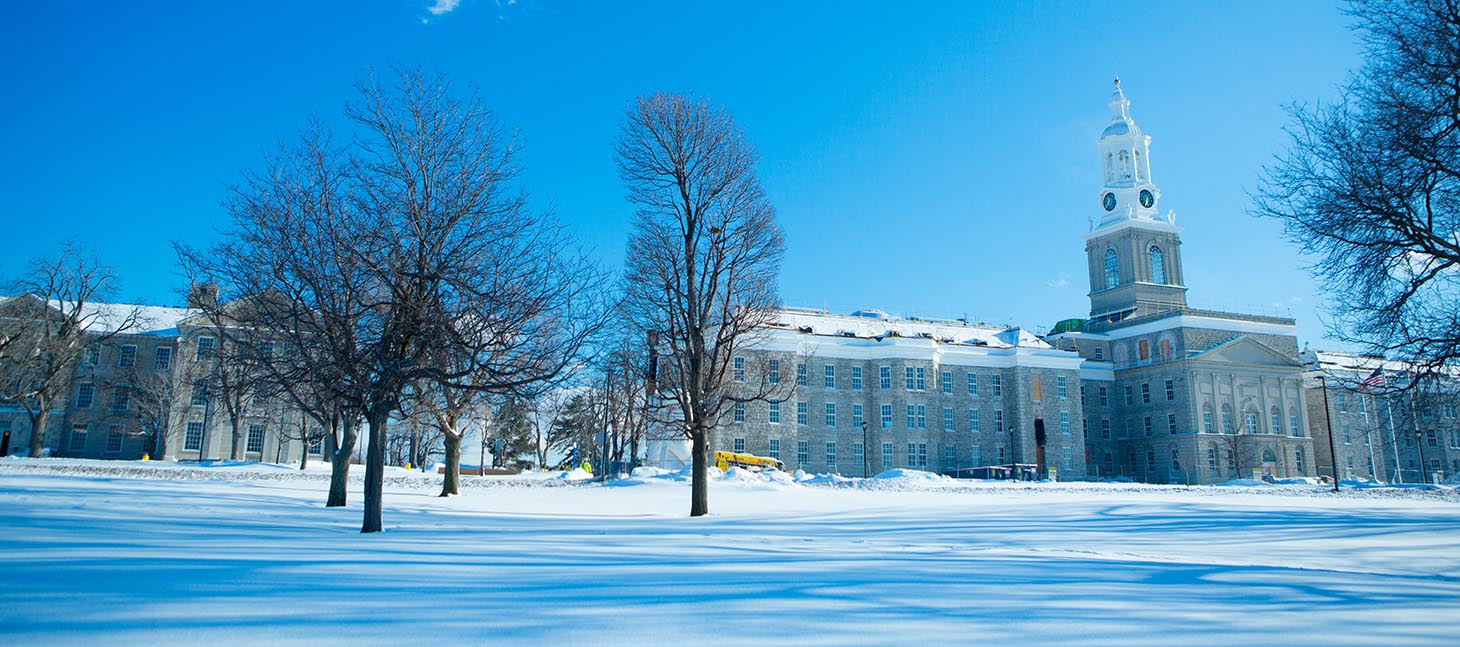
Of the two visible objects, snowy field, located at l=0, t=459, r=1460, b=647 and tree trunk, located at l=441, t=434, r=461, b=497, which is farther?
tree trunk, located at l=441, t=434, r=461, b=497

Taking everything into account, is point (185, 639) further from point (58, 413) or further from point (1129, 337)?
point (1129, 337)

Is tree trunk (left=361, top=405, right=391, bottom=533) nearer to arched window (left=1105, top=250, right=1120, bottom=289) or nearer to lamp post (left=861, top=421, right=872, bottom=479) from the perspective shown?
lamp post (left=861, top=421, right=872, bottom=479)

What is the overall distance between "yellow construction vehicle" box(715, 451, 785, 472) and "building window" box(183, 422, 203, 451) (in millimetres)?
32954

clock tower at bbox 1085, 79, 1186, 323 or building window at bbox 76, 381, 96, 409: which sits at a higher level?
clock tower at bbox 1085, 79, 1186, 323

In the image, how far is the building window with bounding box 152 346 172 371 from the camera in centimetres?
5625

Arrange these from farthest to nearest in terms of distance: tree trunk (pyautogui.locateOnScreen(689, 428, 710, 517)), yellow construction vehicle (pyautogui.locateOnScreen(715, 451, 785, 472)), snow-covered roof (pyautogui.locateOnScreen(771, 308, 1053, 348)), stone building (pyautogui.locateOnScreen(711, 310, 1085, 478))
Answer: snow-covered roof (pyautogui.locateOnScreen(771, 308, 1053, 348))
stone building (pyautogui.locateOnScreen(711, 310, 1085, 478))
yellow construction vehicle (pyautogui.locateOnScreen(715, 451, 785, 472))
tree trunk (pyautogui.locateOnScreen(689, 428, 710, 517))

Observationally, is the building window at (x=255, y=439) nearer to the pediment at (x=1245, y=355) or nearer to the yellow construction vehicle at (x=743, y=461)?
the yellow construction vehicle at (x=743, y=461)

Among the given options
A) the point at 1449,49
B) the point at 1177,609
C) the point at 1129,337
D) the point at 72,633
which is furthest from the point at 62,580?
the point at 1129,337

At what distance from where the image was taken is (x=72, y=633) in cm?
505

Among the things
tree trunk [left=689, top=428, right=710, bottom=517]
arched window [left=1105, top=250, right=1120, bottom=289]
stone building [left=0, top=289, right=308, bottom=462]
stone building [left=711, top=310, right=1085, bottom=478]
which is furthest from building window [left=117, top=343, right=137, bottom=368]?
arched window [left=1105, top=250, right=1120, bottom=289]

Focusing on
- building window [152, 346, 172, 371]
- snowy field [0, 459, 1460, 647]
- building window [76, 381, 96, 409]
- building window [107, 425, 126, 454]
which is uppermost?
building window [152, 346, 172, 371]

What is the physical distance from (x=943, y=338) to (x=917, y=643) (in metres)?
63.7

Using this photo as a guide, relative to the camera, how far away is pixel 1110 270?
266 feet

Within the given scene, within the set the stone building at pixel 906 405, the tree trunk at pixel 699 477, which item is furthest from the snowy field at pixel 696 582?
the stone building at pixel 906 405
